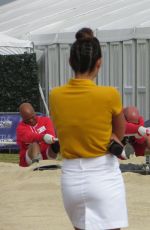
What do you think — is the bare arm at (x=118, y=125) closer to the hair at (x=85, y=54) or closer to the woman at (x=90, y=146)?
the woman at (x=90, y=146)

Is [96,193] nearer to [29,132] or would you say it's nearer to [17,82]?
[29,132]

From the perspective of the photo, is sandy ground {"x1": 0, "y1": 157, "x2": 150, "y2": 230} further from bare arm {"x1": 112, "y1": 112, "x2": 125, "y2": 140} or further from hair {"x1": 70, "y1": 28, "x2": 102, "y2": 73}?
hair {"x1": 70, "y1": 28, "x2": 102, "y2": 73}

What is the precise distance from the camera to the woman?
13.9 ft

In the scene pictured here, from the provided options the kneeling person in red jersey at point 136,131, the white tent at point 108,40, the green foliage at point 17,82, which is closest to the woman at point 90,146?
the kneeling person in red jersey at point 136,131

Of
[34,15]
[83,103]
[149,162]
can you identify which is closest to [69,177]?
[83,103]

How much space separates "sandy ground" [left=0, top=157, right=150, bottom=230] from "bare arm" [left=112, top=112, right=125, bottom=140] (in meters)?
3.35

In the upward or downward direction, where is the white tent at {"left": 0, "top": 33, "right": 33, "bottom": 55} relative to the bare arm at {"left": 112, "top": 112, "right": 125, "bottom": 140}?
upward

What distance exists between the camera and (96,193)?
4.25 m

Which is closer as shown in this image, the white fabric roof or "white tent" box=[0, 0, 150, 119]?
"white tent" box=[0, 0, 150, 119]

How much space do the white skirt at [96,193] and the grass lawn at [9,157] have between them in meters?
11.4

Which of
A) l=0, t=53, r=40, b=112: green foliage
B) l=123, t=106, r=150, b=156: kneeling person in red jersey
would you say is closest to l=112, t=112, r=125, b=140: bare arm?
l=123, t=106, r=150, b=156: kneeling person in red jersey

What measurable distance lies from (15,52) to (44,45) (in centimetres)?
102

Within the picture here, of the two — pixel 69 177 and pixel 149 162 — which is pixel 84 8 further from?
pixel 69 177

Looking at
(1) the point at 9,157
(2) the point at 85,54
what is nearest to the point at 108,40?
(1) the point at 9,157
